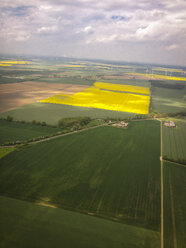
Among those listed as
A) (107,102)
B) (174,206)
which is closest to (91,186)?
(174,206)

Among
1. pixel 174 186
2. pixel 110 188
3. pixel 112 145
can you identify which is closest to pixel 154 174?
pixel 174 186

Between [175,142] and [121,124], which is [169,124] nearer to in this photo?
[175,142]

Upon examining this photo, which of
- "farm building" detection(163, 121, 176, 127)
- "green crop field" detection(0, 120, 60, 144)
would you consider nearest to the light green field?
"green crop field" detection(0, 120, 60, 144)

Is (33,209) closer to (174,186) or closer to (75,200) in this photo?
(75,200)

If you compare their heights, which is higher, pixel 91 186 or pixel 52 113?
pixel 52 113

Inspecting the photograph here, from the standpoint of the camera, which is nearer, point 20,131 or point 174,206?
point 174,206
